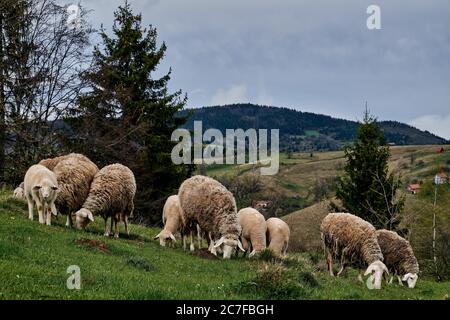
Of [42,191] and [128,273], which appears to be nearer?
[128,273]

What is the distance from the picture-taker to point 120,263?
1273 cm

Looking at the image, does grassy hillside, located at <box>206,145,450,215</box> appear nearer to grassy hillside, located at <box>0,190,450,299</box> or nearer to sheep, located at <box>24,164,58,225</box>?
sheep, located at <box>24,164,58,225</box>

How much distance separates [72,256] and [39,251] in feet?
2.43

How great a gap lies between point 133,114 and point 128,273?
975 inches

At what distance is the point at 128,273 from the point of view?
11.4 meters

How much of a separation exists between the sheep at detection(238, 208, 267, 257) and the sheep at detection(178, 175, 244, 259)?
235 centimetres

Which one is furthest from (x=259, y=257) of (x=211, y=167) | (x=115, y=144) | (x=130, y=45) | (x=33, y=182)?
(x=211, y=167)

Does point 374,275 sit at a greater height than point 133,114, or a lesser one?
lesser

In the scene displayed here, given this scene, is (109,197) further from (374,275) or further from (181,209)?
(374,275)

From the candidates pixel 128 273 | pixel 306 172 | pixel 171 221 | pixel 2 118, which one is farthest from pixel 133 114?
pixel 306 172

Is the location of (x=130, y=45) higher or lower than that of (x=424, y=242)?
higher

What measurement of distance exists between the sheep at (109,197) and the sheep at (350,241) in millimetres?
7048
